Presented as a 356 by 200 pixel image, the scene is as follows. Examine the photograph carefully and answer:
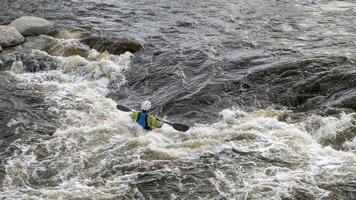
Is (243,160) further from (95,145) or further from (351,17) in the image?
(351,17)

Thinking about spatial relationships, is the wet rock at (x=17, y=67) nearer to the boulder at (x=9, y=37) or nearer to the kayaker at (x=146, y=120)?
the boulder at (x=9, y=37)

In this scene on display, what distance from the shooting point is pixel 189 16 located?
15.0 m

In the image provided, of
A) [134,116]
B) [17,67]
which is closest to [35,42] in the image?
[17,67]

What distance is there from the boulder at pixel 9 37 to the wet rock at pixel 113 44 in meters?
1.80

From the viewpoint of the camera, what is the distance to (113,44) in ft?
43.4

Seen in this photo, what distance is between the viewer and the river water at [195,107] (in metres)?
7.17

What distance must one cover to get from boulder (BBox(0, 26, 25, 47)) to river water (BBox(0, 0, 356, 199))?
0.36m

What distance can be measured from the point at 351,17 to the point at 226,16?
353 centimetres

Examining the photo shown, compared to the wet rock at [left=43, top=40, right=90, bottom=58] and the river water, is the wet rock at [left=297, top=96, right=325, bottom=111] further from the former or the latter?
the wet rock at [left=43, top=40, right=90, bottom=58]

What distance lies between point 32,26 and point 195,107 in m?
6.79

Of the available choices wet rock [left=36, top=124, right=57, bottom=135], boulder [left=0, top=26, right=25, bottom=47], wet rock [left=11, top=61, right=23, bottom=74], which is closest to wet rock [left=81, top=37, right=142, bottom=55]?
boulder [left=0, top=26, right=25, bottom=47]

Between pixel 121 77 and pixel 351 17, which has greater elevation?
pixel 351 17

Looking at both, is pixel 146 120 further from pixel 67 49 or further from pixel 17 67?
pixel 67 49

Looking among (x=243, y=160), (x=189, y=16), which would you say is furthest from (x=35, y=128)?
(x=189, y=16)
